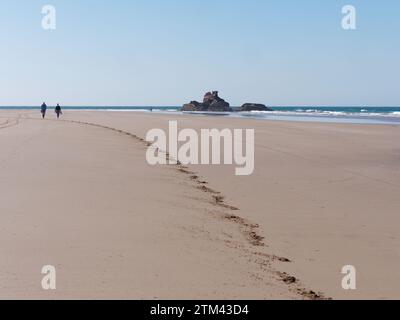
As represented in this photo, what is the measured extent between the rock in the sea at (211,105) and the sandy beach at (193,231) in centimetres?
Result: 10143

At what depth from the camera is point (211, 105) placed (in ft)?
377

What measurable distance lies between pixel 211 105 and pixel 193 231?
356ft

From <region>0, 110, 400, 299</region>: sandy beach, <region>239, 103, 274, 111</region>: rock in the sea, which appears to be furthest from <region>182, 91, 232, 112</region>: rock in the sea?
<region>0, 110, 400, 299</region>: sandy beach

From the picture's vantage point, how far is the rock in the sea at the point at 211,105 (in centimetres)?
11456

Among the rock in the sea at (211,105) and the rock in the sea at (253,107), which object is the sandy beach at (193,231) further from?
the rock in the sea at (253,107)

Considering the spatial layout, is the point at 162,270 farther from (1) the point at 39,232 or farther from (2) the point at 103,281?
(1) the point at 39,232

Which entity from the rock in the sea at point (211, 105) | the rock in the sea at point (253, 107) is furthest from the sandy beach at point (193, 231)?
the rock in the sea at point (253, 107)

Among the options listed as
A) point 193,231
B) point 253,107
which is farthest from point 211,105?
point 193,231

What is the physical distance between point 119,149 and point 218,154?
3296mm

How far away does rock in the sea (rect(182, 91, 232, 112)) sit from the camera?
11456 cm

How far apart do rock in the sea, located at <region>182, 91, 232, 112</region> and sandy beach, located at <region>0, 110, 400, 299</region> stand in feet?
333

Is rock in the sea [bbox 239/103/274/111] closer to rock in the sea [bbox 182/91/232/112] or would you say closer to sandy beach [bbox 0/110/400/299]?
rock in the sea [bbox 182/91/232/112]

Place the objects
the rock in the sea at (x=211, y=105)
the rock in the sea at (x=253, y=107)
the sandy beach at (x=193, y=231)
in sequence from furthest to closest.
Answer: the rock in the sea at (x=253, y=107) < the rock in the sea at (x=211, y=105) < the sandy beach at (x=193, y=231)
